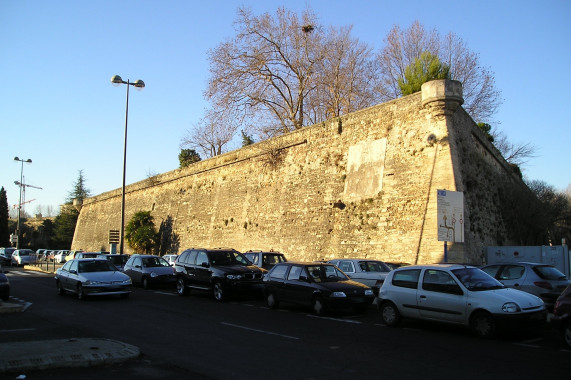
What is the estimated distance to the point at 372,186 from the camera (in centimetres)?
2208

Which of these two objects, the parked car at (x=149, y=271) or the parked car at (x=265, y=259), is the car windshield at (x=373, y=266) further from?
the parked car at (x=149, y=271)

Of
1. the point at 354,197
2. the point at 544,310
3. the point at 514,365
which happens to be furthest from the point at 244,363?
the point at 354,197

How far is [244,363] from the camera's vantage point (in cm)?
732

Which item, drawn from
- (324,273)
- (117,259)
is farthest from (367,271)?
(117,259)

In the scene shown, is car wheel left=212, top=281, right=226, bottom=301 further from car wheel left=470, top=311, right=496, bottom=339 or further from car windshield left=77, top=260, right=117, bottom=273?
car wheel left=470, top=311, right=496, bottom=339

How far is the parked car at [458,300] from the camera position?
372 inches

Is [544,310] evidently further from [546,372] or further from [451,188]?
[451,188]

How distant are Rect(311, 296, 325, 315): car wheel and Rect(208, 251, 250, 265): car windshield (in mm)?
5185

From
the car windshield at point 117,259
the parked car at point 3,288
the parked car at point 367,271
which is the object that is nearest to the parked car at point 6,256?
the car windshield at point 117,259

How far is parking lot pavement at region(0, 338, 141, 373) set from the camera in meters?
6.62

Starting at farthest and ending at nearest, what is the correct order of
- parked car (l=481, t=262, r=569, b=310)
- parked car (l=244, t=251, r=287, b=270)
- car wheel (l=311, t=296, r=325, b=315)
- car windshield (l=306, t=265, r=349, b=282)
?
parked car (l=244, t=251, r=287, b=270) → car windshield (l=306, t=265, r=349, b=282) → car wheel (l=311, t=296, r=325, b=315) → parked car (l=481, t=262, r=569, b=310)

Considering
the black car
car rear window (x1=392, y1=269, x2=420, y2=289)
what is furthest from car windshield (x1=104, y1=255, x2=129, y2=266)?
car rear window (x1=392, y1=269, x2=420, y2=289)

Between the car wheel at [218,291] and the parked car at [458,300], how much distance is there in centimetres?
666

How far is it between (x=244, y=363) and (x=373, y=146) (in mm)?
16784
